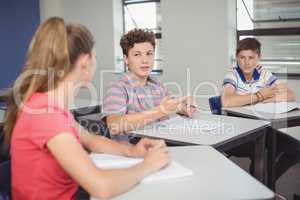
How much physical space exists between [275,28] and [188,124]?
2.43m

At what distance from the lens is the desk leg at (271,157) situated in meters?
2.35

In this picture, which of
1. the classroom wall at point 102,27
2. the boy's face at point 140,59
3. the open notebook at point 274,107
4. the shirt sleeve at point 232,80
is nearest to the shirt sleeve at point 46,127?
the boy's face at point 140,59

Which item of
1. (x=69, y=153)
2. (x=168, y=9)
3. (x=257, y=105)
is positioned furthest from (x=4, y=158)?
(x=168, y=9)

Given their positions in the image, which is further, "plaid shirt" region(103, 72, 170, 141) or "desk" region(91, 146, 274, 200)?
"plaid shirt" region(103, 72, 170, 141)

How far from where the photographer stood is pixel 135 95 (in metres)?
2.35

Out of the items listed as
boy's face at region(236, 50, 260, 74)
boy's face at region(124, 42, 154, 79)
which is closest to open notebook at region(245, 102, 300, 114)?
boy's face at region(236, 50, 260, 74)

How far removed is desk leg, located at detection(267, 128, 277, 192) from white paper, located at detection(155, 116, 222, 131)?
0.36 meters

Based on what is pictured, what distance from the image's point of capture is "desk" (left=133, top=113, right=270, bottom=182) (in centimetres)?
189

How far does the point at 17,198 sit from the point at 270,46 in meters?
3.62

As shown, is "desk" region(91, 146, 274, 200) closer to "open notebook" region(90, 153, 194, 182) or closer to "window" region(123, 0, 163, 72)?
"open notebook" region(90, 153, 194, 182)

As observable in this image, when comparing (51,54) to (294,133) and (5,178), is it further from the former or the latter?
(294,133)

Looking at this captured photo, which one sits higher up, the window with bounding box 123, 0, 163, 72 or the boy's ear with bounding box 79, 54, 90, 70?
the window with bounding box 123, 0, 163, 72

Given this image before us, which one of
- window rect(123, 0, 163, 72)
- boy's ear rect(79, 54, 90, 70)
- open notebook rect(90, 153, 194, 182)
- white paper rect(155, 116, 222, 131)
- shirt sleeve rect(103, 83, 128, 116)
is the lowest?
open notebook rect(90, 153, 194, 182)

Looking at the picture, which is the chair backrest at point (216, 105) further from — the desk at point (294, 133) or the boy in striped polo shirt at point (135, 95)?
the desk at point (294, 133)
